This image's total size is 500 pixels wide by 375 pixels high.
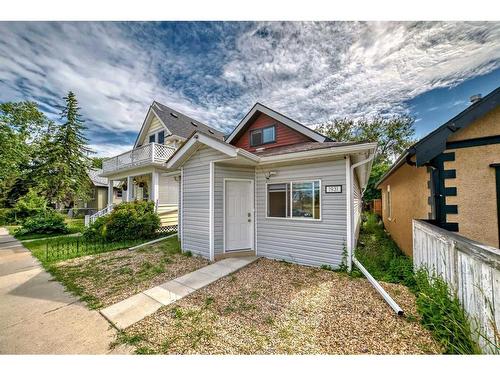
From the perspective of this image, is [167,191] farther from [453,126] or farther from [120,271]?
[453,126]

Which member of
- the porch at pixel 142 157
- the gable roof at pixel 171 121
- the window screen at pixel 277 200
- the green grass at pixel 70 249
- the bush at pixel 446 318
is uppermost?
the gable roof at pixel 171 121

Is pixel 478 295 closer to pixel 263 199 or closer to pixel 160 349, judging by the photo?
pixel 160 349

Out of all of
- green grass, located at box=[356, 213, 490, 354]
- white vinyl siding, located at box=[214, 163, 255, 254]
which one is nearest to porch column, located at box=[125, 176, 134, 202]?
white vinyl siding, located at box=[214, 163, 255, 254]

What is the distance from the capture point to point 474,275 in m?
2.01

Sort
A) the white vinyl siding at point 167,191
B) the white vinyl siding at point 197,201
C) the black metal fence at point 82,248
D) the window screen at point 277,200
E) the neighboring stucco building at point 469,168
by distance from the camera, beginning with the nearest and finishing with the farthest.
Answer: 1. the neighboring stucco building at point 469,168
2. the window screen at point 277,200
3. the white vinyl siding at point 197,201
4. the black metal fence at point 82,248
5. the white vinyl siding at point 167,191

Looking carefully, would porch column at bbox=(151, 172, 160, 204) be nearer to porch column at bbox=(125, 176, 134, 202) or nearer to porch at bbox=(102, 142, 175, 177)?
porch at bbox=(102, 142, 175, 177)

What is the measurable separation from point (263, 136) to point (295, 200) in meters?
3.98

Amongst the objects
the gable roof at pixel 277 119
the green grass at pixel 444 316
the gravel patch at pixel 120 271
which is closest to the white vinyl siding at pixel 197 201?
the gravel patch at pixel 120 271

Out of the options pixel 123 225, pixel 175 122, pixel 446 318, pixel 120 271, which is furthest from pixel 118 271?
pixel 175 122

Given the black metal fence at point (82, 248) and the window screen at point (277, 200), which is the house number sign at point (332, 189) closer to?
the window screen at point (277, 200)

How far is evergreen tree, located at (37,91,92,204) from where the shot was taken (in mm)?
17406

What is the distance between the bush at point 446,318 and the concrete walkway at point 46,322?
3.54m

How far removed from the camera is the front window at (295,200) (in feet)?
15.8

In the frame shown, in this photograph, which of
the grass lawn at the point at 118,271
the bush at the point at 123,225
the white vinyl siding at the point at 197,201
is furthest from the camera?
the bush at the point at 123,225
